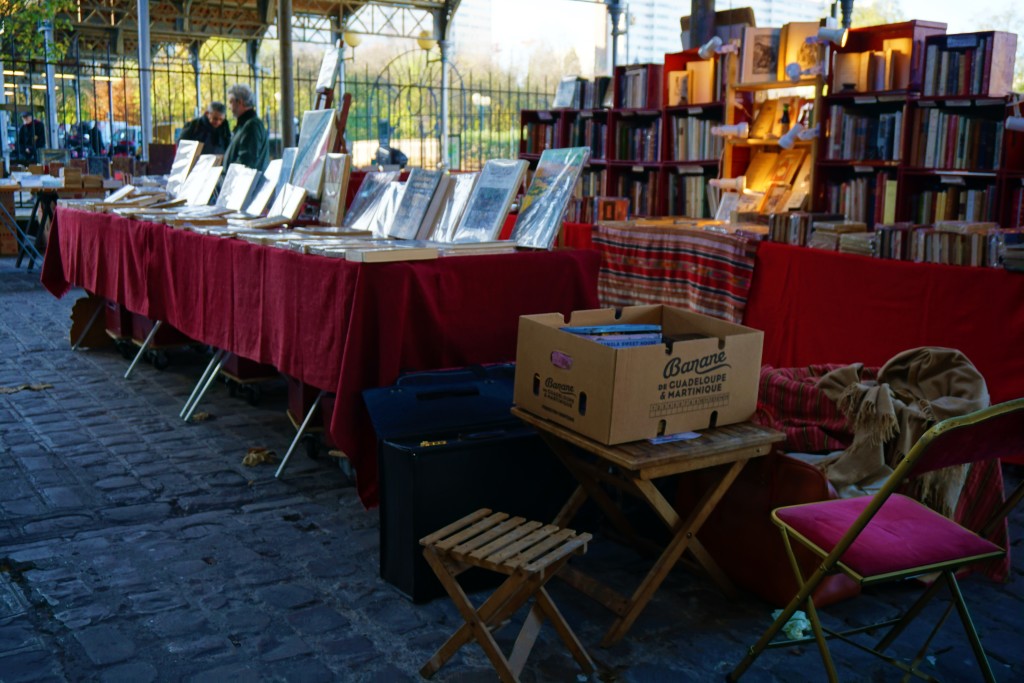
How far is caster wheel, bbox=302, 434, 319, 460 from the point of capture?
4.29 meters

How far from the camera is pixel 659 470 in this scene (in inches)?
102

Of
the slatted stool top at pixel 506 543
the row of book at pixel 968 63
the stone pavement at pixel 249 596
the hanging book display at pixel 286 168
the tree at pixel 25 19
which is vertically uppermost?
the tree at pixel 25 19

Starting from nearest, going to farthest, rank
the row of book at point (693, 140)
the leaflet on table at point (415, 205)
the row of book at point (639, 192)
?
the leaflet on table at point (415, 205), the row of book at point (693, 140), the row of book at point (639, 192)

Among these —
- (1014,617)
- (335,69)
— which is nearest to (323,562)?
(1014,617)

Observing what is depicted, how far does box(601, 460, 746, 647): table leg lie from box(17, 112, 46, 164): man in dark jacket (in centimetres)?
1453

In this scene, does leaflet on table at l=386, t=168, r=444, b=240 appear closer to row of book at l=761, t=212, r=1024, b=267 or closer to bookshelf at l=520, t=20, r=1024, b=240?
row of book at l=761, t=212, r=1024, b=267

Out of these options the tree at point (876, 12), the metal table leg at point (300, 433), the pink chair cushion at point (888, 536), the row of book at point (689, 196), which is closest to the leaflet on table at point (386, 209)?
the metal table leg at point (300, 433)

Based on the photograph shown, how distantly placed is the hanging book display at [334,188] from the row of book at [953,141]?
364 cm

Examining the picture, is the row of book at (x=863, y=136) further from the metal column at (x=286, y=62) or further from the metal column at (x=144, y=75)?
the metal column at (x=144, y=75)

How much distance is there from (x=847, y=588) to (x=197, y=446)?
2840 millimetres

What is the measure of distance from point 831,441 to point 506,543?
1180 millimetres

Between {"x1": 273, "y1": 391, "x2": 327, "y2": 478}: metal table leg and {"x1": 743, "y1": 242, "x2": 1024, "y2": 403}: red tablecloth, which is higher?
{"x1": 743, "y1": 242, "x2": 1024, "y2": 403}: red tablecloth

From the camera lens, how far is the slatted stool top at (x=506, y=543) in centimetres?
242

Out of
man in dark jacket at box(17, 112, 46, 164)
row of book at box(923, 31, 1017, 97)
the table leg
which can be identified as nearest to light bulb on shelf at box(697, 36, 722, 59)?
row of book at box(923, 31, 1017, 97)
